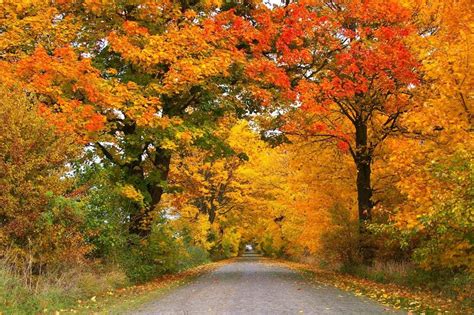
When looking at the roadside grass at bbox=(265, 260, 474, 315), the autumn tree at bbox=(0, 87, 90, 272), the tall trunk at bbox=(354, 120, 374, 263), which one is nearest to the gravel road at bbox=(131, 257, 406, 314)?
the roadside grass at bbox=(265, 260, 474, 315)

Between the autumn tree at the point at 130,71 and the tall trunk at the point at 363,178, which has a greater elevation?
the autumn tree at the point at 130,71

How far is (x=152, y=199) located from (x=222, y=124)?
13.2 feet

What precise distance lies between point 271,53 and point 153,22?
452 cm

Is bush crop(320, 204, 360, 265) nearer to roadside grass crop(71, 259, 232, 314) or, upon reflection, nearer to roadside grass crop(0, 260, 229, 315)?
roadside grass crop(71, 259, 232, 314)

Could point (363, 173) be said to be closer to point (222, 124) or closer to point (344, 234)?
point (344, 234)

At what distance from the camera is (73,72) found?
14.4m

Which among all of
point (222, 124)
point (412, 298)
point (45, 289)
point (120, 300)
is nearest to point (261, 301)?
point (120, 300)

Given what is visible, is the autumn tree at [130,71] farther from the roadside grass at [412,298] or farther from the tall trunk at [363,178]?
the roadside grass at [412,298]

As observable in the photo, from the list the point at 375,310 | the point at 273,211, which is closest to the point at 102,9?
the point at 375,310

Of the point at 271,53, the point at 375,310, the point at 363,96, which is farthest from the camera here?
the point at 271,53

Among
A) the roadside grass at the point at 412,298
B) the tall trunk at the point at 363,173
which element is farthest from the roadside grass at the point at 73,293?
the tall trunk at the point at 363,173

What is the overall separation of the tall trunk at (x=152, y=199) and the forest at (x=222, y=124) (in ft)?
0.30

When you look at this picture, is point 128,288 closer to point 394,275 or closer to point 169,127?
point 169,127

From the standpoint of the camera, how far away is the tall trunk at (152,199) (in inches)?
706
